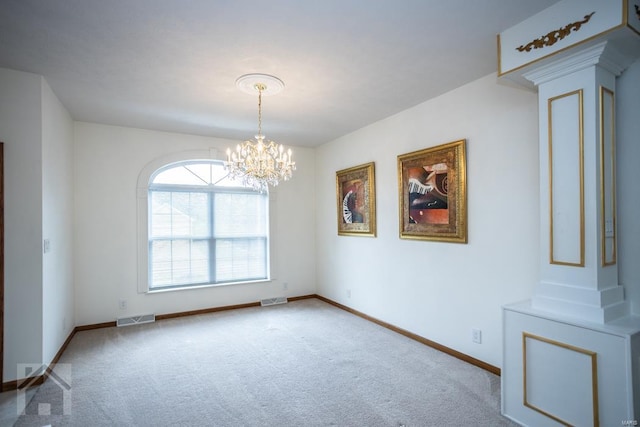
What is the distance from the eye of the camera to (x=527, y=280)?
9.07ft

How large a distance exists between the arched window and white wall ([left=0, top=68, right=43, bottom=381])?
1796 mm

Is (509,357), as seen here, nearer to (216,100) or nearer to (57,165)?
(216,100)

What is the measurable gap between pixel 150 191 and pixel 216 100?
2.06m

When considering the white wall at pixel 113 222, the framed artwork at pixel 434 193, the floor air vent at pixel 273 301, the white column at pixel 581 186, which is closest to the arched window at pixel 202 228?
the white wall at pixel 113 222

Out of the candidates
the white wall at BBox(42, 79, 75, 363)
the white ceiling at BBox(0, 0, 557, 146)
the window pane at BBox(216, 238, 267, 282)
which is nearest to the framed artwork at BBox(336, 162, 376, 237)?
the white ceiling at BBox(0, 0, 557, 146)

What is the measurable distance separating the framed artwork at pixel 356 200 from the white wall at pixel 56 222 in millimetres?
3496

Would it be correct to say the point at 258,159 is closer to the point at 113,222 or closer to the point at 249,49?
the point at 249,49

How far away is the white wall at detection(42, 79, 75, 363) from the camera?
10.1 ft

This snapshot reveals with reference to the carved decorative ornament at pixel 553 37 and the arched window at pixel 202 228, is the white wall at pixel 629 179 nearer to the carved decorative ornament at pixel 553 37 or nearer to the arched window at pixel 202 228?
the carved decorative ornament at pixel 553 37

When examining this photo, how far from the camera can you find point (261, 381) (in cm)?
289

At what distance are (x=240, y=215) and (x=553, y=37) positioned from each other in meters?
4.54

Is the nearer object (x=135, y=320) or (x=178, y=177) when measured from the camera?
(x=135, y=320)

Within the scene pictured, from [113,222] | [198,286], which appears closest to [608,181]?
[198,286]

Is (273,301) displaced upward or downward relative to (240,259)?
downward
